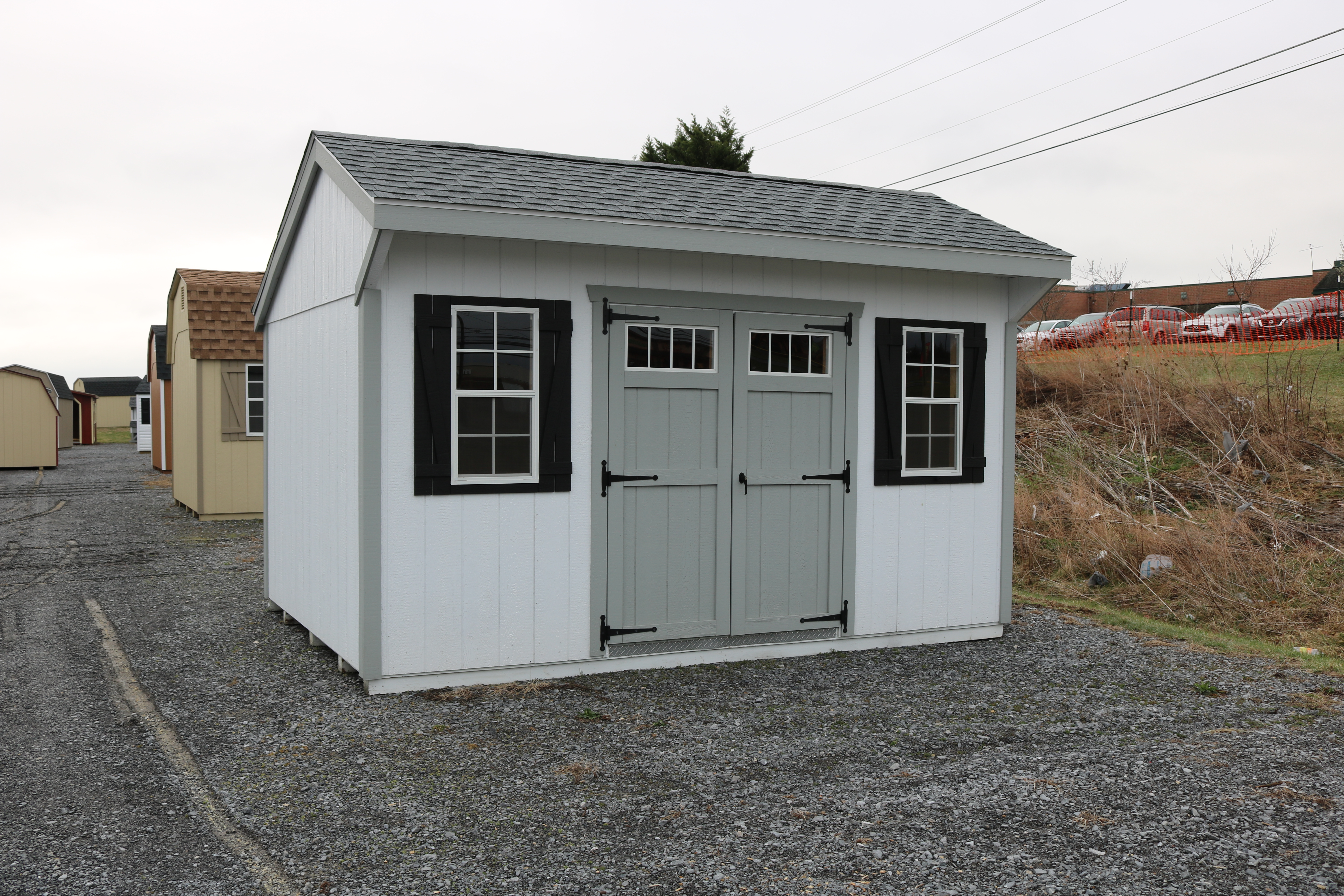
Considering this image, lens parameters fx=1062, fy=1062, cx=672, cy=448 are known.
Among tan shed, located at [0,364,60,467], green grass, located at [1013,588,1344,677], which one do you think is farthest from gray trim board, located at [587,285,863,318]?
tan shed, located at [0,364,60,467]

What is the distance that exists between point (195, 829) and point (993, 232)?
6.41 m

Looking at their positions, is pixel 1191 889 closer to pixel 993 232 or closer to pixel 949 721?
pixel 949 721

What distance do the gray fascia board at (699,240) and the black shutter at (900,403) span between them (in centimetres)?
42

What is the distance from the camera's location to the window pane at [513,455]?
622 centimetres

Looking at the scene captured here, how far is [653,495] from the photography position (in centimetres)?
661

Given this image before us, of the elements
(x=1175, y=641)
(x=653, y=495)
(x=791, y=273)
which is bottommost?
(x=1175, y=641)

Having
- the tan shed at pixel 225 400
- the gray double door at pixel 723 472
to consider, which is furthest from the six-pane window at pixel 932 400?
the tan shed at pixel 225 400

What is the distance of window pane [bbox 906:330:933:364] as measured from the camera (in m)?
7.35

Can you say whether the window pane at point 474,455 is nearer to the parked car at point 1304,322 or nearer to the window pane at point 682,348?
the window pane at point 682,348

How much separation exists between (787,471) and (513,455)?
1.83 m

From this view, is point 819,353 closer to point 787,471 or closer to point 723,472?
point 787,471

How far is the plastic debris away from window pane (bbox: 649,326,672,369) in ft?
17.3

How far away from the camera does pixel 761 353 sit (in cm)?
691

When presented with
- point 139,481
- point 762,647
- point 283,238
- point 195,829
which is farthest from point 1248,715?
point 139,481
